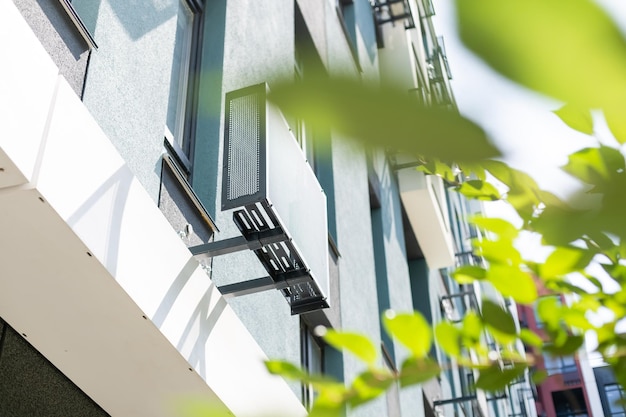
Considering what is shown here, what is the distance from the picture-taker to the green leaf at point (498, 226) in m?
1.19

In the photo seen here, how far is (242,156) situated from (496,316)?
3.46 meters

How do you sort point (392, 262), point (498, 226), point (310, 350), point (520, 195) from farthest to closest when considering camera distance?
point (392, 262) → point (310, 350) → point (520, 195) → point (498, 226)

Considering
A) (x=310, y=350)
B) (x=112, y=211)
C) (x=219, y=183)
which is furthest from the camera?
(x=310, y=350)

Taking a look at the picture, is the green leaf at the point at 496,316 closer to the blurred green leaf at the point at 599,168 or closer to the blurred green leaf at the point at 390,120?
the blurred green leaf at the point at 599,168

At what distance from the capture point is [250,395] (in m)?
3.93

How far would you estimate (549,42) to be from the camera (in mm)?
340

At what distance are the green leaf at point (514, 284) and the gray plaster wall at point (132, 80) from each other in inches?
138

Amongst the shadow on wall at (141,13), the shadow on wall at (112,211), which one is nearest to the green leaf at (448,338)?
the shadow on wall at (112,211)

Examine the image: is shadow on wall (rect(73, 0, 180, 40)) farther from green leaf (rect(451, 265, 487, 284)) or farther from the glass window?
green leaf (rect(451, 265, 487, 284))

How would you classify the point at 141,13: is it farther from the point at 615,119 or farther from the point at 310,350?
the point at 615,119

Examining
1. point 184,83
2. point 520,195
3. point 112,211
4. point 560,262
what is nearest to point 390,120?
point 560,262

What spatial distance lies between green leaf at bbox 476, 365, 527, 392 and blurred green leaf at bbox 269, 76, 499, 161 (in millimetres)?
458

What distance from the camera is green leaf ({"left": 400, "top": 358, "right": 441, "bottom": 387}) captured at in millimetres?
703

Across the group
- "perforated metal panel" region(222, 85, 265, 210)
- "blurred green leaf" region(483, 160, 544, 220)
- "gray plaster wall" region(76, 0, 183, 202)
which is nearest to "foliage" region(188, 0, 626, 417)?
"blurred green leaf" region(483, 160, 544, 220)
